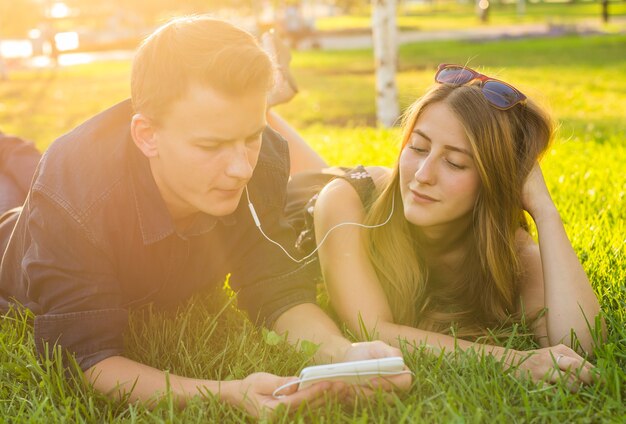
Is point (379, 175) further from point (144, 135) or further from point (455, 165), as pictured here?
point (144, 135)

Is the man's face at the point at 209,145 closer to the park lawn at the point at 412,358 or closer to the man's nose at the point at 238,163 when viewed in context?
the man's nose at the point at 238,163

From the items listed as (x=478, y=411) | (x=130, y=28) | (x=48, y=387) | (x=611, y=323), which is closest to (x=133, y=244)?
(x=48, y=387)

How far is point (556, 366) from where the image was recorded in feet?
8.29

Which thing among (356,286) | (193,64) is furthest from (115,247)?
(356,286)

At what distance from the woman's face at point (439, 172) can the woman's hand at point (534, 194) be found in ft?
0.72

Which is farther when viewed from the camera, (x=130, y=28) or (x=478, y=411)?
(x=130, y=28)

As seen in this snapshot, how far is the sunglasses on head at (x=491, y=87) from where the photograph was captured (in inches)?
118

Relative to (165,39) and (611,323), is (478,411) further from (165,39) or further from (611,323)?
(165,39)

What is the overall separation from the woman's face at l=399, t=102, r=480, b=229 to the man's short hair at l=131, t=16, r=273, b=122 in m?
0.81

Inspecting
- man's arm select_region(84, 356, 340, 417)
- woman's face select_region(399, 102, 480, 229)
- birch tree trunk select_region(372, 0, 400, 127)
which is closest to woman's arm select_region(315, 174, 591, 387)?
woman's face select_region(399, 102, 480, 229)

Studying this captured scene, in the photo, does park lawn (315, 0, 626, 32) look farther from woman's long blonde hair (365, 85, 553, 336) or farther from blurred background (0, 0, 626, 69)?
woman's long blonde hair (365, 85, 553, 336)

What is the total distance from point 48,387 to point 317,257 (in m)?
1.35

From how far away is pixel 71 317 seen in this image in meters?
2.49

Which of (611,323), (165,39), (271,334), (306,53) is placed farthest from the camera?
(306,53)
